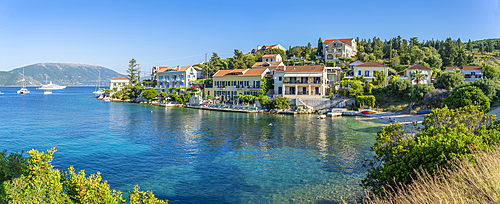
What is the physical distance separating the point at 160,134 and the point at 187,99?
41823 millimetres

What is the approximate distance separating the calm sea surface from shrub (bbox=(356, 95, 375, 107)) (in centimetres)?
1594

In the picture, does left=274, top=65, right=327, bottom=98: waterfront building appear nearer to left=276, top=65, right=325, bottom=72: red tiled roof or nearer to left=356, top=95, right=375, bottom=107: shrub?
left=276, top=65, right=325, bottom=72: red tiled roof

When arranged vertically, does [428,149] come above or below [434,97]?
below

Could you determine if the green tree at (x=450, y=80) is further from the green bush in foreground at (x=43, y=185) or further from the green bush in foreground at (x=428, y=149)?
the green bush in foreground at (x=43, y=185)

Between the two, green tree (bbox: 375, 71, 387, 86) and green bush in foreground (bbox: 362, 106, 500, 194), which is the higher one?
green tree (bbox: 375, 71, 387, 86)

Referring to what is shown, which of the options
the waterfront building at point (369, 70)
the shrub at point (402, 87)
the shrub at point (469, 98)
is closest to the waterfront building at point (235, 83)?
the waterfront building at point (369, 70)

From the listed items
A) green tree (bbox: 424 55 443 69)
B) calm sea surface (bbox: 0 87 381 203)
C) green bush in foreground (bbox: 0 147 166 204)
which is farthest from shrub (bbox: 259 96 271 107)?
green bush in foreground (bbox: 0 147 166 204)

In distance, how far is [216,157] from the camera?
22.5 meters

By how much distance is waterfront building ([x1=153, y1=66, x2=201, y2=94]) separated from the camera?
3211 inches

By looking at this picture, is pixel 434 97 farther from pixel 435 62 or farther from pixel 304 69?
pixel 435 62

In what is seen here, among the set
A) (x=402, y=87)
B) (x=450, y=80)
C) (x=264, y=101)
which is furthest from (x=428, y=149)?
(x=264, y=101)

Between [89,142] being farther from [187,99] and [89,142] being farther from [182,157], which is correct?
[187,99]

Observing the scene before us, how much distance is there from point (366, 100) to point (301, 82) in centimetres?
1384

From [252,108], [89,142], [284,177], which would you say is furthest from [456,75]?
[89,142]
